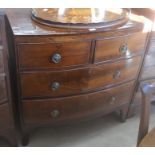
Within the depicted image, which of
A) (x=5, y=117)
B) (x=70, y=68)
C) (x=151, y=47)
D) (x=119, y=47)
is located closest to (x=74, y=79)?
(x=70, y=68)

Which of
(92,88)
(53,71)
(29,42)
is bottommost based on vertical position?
(92,88)

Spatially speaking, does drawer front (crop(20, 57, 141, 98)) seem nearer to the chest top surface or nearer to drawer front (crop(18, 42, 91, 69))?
drawer front (crop(18, 42, 91, 69))

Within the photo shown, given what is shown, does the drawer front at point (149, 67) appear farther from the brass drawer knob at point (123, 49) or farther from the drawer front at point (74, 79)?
the brass drawer knob at point (123, 49)

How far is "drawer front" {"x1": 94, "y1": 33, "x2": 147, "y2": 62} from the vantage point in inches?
47.1

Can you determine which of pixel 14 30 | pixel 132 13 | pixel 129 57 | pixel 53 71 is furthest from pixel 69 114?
pixel 132 13

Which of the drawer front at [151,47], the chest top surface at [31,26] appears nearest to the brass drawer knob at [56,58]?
the chest top surface at [31,26]

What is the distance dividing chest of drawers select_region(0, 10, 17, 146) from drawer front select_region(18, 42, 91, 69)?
0.08m

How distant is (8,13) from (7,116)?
571 millimetres

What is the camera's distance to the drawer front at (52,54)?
108 centimetres

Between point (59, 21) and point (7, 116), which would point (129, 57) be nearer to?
point (59, 21)

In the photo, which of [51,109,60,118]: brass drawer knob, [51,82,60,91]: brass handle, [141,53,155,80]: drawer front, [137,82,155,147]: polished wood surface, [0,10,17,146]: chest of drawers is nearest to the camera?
[137,82,155,147]: polished wood surface

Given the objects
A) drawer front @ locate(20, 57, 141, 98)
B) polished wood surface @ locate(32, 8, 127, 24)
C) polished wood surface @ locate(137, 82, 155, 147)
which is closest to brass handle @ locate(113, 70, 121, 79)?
drawer front @ locate(20, 57, 141, 98)
